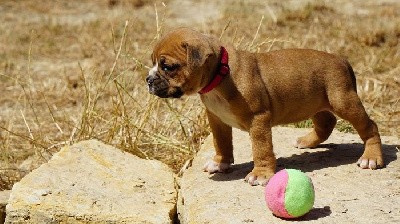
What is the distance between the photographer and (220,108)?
5.48 metres

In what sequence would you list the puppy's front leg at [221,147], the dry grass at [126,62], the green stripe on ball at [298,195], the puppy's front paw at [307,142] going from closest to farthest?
the green stripe on ball at [298,195] → the puppy's front leg at [221,147] → the puppy's front paw at [307,142] → the dry grass at [126,62]

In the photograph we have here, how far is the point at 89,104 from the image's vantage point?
23.5 ft

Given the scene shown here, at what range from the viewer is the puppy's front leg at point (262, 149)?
5422mm

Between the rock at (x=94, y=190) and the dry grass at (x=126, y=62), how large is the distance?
68 cm

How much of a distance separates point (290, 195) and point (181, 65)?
1157 millimetres

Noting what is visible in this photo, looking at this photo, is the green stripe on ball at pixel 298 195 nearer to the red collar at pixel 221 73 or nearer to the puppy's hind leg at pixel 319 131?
the red collar at pixel 221 73

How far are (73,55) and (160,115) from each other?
127 inches

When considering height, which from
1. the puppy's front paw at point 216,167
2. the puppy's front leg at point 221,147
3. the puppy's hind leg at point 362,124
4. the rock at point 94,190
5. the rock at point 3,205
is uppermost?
the puppy's hind leg at point 362,124

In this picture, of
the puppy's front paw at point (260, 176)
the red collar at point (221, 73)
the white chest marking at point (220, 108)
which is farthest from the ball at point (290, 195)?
the red collar at point (221, 73)

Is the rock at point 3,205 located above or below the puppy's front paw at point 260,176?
below

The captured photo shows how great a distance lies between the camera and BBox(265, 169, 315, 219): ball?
4.80 m

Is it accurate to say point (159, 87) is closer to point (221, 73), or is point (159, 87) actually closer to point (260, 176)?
point (221, 73)

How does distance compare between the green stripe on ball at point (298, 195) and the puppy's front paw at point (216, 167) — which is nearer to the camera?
the green stripe on ball at point (298, 195)

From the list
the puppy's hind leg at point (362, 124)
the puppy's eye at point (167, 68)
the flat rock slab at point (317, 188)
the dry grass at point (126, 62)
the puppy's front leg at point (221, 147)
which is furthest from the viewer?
the dry grass at point (126, 62)
